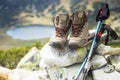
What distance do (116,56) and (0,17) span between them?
149355mm

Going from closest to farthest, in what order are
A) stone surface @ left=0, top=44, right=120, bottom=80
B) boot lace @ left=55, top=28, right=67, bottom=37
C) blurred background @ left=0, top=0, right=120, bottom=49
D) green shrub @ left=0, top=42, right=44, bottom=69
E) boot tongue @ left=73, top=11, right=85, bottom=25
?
boot tongue @ left=73, top=11, right=85, bottom=25 < boot lace @ left=55, top=28, right=67, bottom=37 < stone surface @ left=0, top=44, right=120, bottom=80 < green shrub @ left=0, top=42, right=44, bottom=69 < blurred background @ left=0, top=0, right=120, bottom=49

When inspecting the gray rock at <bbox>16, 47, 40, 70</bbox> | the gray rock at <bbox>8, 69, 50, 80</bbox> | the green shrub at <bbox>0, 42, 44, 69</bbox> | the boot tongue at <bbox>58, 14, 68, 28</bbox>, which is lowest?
the green shrub at <bbox>0, 42, 44, 69</bbox>

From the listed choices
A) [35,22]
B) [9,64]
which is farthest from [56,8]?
[9,64]

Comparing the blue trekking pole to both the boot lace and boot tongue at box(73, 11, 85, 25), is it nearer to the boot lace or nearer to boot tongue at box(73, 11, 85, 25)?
boot tongue at box(73, 11, 85, 25)

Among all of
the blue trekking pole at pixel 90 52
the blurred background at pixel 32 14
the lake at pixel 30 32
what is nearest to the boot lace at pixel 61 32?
the blue trekking pole at pixel 90 52

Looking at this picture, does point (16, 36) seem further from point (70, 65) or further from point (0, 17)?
point (70, 65)

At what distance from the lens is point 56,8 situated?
145 metres

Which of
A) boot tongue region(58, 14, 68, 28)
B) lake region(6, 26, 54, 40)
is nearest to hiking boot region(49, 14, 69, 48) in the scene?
boot tongue region(58, 14, 68, 28)

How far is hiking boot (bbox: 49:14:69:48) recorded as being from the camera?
6.78 meters

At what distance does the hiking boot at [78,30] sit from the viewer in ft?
22.1

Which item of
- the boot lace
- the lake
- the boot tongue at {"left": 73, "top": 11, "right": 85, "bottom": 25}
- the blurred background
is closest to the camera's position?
the boot tongue at {"left": 73, "top": 11, "right": 85, "bottom": 25}

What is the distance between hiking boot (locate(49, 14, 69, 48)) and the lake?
11473cm

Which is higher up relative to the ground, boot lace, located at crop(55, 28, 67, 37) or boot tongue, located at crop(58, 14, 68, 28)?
boot tongue, located at crop(58, 14, 68, 28)

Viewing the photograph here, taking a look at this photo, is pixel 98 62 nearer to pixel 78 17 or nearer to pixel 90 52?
pixel 90 52
